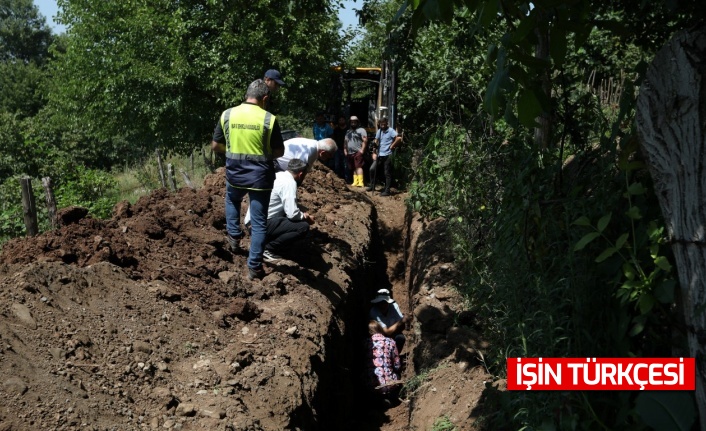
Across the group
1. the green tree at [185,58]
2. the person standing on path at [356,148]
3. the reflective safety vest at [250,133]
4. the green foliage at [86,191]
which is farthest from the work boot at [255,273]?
the person standing on path at [356,148]

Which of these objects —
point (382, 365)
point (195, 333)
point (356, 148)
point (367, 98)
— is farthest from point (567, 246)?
point (367, 98)

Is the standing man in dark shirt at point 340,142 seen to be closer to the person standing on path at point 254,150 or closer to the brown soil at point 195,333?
the brown soil at point 195,333

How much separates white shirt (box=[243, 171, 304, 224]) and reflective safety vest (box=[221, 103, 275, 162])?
878mm

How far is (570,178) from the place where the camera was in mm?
4852

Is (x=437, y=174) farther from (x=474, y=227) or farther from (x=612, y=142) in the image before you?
(x=612, y=142)

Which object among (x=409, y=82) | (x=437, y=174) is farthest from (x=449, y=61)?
(x=437, y=174)

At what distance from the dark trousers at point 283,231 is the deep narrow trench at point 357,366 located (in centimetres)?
107

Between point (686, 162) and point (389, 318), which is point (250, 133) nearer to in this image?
point (389, 318)

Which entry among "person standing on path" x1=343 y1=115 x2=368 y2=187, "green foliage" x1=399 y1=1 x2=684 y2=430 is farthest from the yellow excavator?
"green foliage" x1=399 y1=1 x2=684 y2=430

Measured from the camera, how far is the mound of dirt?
4812mm

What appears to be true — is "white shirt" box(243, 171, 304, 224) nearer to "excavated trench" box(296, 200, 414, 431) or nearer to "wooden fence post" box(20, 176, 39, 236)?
"excavated trench" box(296, 200, 414, 431)

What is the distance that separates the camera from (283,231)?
7.99 m

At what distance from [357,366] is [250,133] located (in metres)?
3.61

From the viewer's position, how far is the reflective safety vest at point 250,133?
714 cm
